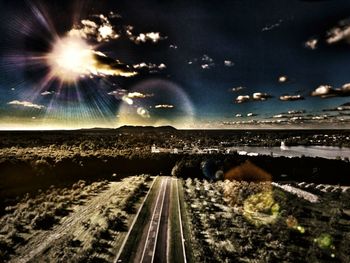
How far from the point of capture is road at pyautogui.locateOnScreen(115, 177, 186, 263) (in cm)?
2073

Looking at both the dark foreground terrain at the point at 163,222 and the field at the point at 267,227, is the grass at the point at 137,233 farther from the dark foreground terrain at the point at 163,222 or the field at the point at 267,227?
the field at the point at 267,227

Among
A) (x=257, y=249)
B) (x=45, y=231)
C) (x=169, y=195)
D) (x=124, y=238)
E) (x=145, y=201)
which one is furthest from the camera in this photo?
(x=169, y=195)

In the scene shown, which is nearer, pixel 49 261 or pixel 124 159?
pixel 49 261

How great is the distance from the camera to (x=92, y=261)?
2011 centimetres

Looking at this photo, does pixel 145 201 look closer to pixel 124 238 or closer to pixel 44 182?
pixel 124 238

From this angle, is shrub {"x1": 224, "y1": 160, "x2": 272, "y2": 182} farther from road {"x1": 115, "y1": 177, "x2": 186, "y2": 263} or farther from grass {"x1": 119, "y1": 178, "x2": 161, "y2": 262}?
grass {"x1": 119, "y1": 178, "x2": 161, "y2": 262}

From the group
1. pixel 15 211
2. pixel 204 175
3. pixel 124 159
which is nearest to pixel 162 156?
pixel 124 159

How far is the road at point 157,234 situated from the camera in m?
20.7

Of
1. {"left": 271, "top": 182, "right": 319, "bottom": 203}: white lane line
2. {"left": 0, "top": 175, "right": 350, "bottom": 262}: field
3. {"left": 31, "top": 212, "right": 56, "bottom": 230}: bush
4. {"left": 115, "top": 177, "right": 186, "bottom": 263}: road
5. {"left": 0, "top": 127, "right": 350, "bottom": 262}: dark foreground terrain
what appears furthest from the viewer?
{"left": 271, "top": 182, "right": 319, "bottom": 203}: white lane line

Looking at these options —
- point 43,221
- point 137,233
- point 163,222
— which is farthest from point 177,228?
point 43,221

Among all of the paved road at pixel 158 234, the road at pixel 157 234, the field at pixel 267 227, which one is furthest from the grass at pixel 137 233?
the field at pixel 267 227

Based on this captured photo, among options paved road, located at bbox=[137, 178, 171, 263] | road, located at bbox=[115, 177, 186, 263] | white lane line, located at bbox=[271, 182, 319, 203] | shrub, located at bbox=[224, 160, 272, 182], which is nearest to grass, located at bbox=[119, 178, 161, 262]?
road, located at bbox=[115, 177, 186, 263]

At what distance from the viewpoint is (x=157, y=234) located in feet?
84.0

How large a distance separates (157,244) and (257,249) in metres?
8.67
